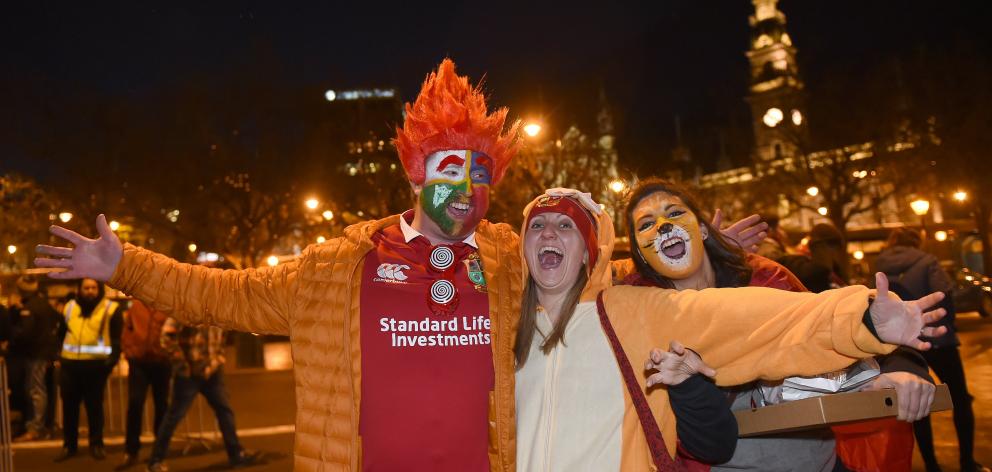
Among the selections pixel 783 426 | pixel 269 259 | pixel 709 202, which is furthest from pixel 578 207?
pixel 709 202

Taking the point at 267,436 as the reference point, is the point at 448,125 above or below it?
above

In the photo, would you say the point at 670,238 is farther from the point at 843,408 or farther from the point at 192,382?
the point at 192,382

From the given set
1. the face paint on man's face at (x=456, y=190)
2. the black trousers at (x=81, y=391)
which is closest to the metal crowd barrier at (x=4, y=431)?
the black trousers at (x=81, y=391)

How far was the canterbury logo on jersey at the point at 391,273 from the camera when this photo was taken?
350 centimetres

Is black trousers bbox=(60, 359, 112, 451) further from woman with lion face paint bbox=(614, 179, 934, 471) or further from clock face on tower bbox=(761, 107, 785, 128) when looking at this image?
clock face on tower bbox=(761, 107, 785, 128)

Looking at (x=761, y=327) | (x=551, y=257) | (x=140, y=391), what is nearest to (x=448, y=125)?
(x=551, y=257)

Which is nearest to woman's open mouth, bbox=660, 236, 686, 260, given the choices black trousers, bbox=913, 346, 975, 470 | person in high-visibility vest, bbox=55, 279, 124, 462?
black trousers, bbox=913, 346, 975, 470

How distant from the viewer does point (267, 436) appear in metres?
9.25

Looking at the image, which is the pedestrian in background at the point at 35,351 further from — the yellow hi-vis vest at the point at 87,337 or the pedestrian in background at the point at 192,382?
the pedestrian in background at the point at 192,382

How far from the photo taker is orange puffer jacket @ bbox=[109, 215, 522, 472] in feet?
10.5

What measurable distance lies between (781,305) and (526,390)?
Answer: 106 cm

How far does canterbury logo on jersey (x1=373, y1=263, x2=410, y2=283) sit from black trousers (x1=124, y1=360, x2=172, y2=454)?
5.76m

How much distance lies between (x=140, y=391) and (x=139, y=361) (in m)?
0.33

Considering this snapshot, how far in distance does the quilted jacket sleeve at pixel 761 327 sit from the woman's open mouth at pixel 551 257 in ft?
0.99
